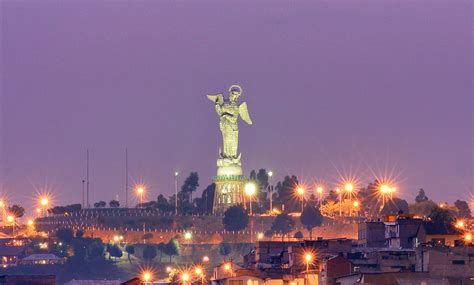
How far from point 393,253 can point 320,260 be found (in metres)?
6.34

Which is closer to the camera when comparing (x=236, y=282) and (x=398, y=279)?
(x=398, y=279)

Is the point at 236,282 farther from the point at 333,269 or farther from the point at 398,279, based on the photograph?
the point at 398,279

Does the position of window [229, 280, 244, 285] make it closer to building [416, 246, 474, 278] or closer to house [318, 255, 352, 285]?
house [318, 255, 352, 285]

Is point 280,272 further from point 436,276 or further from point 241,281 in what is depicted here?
point 436,276

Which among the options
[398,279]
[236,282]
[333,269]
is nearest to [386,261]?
[333,269]

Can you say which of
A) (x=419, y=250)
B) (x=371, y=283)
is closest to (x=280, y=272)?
(x=419, y=250)

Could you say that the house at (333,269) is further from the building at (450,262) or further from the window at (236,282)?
the window at (236,282)

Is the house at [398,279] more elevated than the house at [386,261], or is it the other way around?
the house at [386,261]

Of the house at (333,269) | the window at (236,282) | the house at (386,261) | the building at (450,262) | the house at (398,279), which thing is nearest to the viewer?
the house at (398,279)

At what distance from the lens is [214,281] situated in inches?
7761

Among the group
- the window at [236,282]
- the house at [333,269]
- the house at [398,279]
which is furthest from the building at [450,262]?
the window at [236,282]

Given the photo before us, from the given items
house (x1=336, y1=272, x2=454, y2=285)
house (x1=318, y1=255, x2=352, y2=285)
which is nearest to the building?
house (x1=336, y1=272, x2=454, y2=285)

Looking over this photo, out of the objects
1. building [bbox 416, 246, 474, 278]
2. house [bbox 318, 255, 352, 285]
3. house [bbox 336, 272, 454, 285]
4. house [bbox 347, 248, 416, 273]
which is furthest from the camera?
house [bbox 347, 248, 416, 273]

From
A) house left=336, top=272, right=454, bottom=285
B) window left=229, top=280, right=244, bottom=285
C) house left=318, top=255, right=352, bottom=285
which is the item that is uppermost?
house left=318, top=255, right=352, bottom=285
